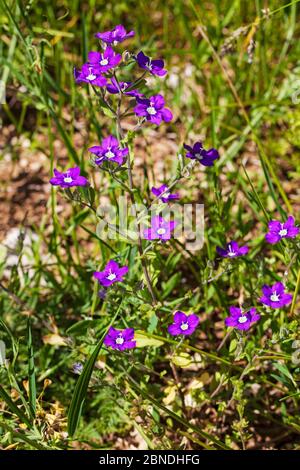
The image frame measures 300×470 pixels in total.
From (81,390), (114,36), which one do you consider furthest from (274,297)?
(114,36)

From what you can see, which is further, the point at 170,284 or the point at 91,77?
the point at 170,284

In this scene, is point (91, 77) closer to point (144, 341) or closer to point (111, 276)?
point (111, 276)

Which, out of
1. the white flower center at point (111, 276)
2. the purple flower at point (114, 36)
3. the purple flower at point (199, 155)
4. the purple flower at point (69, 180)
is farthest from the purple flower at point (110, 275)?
the purple flower at point (114, 36)

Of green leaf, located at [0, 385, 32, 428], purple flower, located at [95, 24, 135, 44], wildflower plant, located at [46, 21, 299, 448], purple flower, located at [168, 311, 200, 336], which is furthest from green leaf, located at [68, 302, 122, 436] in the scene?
purple flower, located at [95, 24, 135, 44]

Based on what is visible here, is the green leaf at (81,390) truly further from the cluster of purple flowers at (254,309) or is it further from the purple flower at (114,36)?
the purple flower at (114,36)

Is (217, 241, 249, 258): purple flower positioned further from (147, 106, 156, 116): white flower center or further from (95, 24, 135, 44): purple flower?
(95, 24, 135, 44): purple flower

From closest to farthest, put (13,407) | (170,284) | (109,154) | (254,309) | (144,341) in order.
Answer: (13,407), (109,154), (254,309), (144,341), (170,284)
